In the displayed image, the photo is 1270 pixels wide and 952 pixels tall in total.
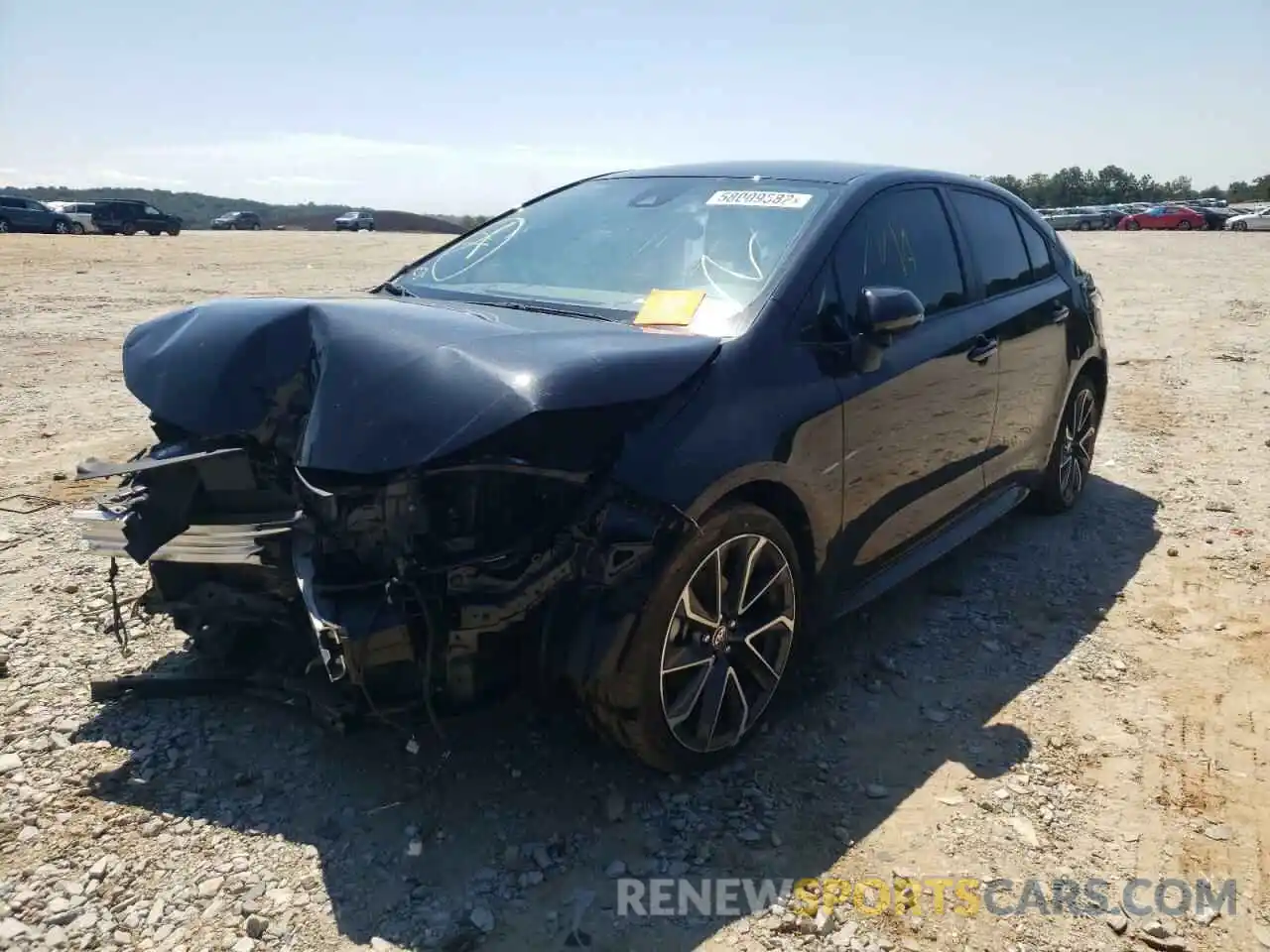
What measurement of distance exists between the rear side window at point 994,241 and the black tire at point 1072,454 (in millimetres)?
923

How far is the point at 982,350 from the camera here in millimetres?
4180

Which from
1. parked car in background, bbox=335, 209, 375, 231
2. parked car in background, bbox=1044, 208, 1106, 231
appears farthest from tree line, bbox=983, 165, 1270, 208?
parked car in background, bbox=335, 209, 375, 231

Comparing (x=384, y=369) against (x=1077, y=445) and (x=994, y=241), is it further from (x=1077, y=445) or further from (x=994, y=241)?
→ (x=1077, y=445)

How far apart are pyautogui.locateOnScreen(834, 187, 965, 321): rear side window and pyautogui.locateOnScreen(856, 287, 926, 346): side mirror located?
114 millimetres

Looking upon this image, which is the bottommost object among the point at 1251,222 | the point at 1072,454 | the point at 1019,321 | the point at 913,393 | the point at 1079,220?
the point at 1072,454

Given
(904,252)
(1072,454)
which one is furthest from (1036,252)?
(904,252)

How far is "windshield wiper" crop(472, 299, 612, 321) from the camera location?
331 centimetres

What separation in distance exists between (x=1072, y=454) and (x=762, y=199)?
283 cm

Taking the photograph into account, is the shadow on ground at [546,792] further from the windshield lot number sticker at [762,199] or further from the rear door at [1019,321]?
the windshield lot number sticker at [762,199]

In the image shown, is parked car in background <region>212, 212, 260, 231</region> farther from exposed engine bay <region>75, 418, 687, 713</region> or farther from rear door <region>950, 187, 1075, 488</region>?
exposed engine bay <region>75, 418, 687, 713</region>

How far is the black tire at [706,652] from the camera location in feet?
8.96

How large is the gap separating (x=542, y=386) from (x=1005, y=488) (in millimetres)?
3039

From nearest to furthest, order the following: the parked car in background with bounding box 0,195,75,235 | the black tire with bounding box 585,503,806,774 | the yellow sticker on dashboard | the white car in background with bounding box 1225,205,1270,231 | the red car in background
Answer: the black tire with bounding box 585,503,806,774
the yellow sticker on dashboard
the parked car in background with bounding box 0,195,75,235
the white car in background with bounding box 1225,205,1270,231
the red car in background

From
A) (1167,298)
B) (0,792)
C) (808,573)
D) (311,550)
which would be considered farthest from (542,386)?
(1167,298)
